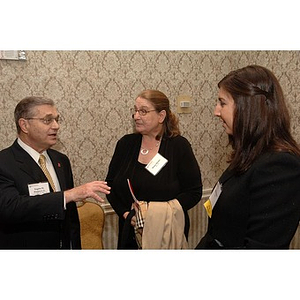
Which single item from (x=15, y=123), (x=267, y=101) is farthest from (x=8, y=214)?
(x=267, y=101)

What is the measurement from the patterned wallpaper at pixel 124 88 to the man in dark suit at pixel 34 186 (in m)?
0.09

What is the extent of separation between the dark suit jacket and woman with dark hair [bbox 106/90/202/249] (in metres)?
0.27

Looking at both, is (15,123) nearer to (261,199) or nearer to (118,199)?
(118,199)

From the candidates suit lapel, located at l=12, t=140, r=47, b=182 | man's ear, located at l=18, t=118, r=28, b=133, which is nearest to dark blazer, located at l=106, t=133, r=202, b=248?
suit lapel, located at l=12, t=140, r=47, b=182

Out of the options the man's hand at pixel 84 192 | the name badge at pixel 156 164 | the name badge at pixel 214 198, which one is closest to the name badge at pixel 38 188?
the man's hand at pixel 84 192

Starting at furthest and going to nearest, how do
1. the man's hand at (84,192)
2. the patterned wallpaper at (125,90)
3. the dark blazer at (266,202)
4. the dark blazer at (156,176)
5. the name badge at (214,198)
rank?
the dark blazer at (156,176)
the patterned wallpaper at (125,90)
the man's hand at (84,192)
the name badge at (214,198)
the dark blazer at (266,202)

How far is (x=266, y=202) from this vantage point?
1187 mm

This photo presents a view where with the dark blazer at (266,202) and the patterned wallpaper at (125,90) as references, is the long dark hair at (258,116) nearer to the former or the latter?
the dark blazer at (266,202)

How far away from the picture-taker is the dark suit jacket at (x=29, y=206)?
146 centimetres

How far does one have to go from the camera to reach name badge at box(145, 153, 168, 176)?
1.73 meters

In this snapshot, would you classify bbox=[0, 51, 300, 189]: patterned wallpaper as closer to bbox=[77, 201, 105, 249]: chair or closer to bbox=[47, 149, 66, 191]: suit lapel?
bbox=[47, 149, 66, 191]: suit lapel

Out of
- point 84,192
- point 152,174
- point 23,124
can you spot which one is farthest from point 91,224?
point 23,124

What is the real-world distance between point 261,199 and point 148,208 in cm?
68

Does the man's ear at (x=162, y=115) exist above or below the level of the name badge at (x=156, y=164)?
above
